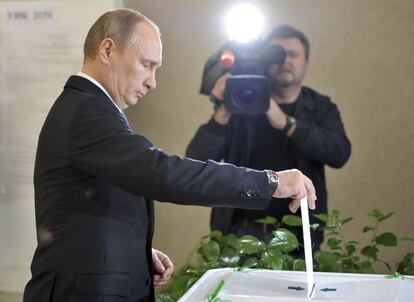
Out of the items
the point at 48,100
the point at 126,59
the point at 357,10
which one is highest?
the point at 357,10

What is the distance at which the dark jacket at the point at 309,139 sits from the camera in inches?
88.8

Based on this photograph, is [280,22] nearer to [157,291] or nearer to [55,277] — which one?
[157,291]

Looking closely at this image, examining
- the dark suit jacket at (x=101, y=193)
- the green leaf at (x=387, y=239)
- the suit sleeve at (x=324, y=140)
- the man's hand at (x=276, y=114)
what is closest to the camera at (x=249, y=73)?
the man's hand at (x=276, y=114)

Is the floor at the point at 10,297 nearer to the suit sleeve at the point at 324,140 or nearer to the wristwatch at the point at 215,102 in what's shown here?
the wristwatch at the point at 215,102

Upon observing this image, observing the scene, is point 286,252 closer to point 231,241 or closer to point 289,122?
point 231,241

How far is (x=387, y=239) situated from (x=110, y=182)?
1.19 meters

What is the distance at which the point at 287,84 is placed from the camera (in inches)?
89.5

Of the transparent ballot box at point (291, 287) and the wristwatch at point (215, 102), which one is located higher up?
the wristwatch at point (215, 102)

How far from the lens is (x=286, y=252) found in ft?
6.63

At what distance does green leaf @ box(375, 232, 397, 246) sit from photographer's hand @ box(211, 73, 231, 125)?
72 centimetres

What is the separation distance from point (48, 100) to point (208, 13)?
81 cm

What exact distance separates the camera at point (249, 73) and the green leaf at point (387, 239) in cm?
63

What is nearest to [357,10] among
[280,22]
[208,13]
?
[280,22]

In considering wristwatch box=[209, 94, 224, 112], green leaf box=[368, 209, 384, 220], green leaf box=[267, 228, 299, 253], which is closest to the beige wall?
wristwatch box=[209, 94, 224, 112]
